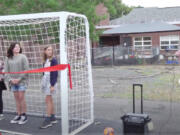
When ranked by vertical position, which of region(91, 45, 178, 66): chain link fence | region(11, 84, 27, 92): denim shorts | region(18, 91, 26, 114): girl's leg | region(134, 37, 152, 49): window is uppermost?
region(134, 37, 152, 49): window

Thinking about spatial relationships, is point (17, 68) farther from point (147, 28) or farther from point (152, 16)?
point (152, 16)

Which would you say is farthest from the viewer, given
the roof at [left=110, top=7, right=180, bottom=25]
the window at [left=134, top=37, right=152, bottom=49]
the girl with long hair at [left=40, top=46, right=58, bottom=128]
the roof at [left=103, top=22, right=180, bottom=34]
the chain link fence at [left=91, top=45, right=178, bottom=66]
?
the roof at [left=110, top=7, right=180, bottom=25]

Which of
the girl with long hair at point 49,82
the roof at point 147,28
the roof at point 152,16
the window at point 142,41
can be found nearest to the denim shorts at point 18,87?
the girl with long hair at point 49,82

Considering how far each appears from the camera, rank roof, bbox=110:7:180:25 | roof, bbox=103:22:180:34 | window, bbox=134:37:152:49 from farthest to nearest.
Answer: roof, bbox=110:7:180:25, window, bbox=134:37:152:49, roof, bbox=103:22:180:34

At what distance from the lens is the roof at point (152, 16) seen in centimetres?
3282

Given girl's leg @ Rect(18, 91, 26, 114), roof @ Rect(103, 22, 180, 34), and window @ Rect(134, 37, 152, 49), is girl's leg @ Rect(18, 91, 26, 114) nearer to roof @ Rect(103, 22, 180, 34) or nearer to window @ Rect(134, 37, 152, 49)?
roof @ Rect(103, 22, 180, 34)

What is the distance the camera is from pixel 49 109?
5.70 m

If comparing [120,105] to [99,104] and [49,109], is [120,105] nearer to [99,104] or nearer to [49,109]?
[99,104]

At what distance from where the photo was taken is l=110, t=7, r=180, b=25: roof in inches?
1292

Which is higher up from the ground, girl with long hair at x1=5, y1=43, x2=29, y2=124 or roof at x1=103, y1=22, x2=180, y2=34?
roof at x1=103, y1=22, x2=180, y2=34

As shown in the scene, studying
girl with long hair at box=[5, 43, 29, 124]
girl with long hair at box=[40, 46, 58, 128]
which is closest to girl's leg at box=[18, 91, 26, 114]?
girl with long hair at box=[5, 43, 29, 124]

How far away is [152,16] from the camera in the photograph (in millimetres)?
34312

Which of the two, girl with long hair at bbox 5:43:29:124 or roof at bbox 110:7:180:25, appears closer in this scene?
girl with long hair at bbox 5:43:29:124

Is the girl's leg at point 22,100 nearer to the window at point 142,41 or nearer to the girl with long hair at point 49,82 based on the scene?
the girl with long hair at point 49,82
